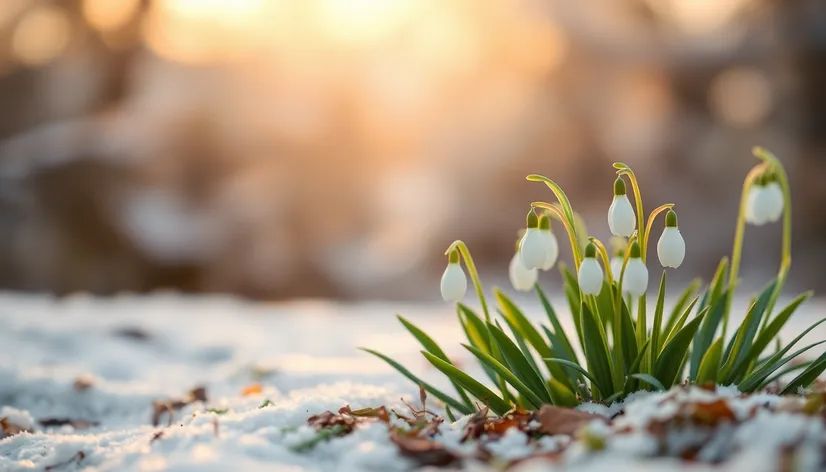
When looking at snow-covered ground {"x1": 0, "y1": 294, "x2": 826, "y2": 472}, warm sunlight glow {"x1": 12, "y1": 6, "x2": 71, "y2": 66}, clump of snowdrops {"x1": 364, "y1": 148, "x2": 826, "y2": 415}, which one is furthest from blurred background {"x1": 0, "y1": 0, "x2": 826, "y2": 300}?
clump of snowdrops {"x1": 364, "y1": 148, "x2": 826, "y2": 415}

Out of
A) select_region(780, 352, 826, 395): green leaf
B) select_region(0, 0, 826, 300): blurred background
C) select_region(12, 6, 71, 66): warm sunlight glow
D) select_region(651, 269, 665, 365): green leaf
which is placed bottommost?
select_region(780, 352, 826, 395): green leaf

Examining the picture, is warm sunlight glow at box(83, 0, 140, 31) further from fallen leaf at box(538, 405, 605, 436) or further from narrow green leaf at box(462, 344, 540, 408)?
fallen leaf at box(538, 405, 605, 436)

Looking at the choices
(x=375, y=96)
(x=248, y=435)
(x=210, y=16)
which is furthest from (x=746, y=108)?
→ (x=248, y=435)

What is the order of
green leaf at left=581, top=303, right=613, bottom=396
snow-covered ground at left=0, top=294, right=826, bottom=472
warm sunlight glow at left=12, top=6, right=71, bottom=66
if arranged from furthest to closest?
warm sunlight glow at left=12, top=6, right=71, bottom=66 → green leaf at left=581, top=303, right=613, bottom=396 → snow-covered ground at left=0, top=294, right=826, bottom=472

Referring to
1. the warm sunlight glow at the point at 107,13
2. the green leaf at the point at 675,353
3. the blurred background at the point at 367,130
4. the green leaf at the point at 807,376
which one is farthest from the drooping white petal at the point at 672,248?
the warm sunlight glow at the point at 107,13

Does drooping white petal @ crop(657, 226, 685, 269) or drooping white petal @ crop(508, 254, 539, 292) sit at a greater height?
drooping white petal @ crop(508, 254, 539, 292)

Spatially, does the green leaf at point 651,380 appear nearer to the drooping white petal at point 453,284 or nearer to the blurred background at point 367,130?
the drooping white petal at point 453,284

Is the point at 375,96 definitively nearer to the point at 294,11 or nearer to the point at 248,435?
the point at 294,11
